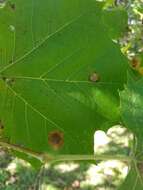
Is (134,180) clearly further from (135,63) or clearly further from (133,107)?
(135,63)

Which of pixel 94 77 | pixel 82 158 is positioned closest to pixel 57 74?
pixel 94 77

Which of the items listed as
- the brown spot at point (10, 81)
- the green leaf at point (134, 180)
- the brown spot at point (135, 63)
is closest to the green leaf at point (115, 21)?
the brown spot at point (135, 63)

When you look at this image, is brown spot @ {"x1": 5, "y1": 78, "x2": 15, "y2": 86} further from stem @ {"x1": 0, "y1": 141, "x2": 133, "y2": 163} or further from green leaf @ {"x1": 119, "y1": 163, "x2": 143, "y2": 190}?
green leaf @ {"x1": 119, "y1": 163, "x2": 143, "y2": 190}

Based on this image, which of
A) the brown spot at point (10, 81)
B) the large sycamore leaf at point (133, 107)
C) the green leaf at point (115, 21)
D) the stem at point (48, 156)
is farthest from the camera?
the green leaf at point (115, 21)

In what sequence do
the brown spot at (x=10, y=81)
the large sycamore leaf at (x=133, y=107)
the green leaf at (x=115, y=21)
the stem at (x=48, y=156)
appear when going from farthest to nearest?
the green leaf at (x=115, y=21)
the brown spot at (x=10, y=81)
the stem at (x=48, y=156)
the large sycamore leaf at (x=133, y=107)

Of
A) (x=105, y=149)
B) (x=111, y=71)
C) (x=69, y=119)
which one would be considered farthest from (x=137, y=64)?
(x=105, y=149)

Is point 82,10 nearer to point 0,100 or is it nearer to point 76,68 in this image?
point 76,68

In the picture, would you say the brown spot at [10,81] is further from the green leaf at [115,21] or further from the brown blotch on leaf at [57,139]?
the green leaf at [115,21]

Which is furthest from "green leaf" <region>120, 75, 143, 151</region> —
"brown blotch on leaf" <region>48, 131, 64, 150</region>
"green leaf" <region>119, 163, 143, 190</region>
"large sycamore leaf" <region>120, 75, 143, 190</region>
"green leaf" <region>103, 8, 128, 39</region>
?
"green leaf" <region>103, 8, 128, 39</region>
